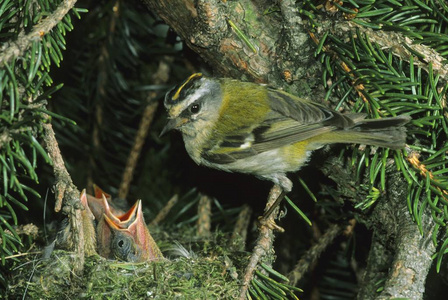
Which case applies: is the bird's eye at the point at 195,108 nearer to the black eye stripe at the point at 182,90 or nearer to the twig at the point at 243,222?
the black eye stripe at the point at 182,90

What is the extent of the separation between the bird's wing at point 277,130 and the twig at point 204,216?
38cm

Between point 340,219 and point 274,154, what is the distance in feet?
1.51

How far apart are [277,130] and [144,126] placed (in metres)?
0.78

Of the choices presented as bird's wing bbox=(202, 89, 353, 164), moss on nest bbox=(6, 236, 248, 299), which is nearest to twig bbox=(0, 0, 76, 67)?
moss on nest bbox=(6, 236, 248, 299)

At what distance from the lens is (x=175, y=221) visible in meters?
3.38

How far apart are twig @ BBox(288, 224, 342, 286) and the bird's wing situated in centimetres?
49

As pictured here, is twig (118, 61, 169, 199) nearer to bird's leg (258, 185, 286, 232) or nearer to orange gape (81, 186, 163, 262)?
orange gape (81, 186, 163, 262)

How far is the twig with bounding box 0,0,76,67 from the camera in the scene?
1.56 meters

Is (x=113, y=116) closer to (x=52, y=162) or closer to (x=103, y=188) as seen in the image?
(x=103, y=188)

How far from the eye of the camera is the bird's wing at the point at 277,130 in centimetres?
235

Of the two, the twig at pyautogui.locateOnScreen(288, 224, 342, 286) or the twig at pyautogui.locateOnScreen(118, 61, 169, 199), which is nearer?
the twig at pyautogui.locateOnScreen(288, 224, 342, 286)

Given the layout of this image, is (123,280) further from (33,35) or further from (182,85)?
(33,35)

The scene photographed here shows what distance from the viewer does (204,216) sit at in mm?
3059

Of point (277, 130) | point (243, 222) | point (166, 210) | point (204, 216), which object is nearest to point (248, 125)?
point (277, 130)
